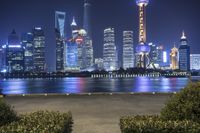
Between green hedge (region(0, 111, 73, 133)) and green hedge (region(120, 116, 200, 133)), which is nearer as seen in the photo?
green hedge (region(0, 111, 73, 133))

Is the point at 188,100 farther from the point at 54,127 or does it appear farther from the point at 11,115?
the point at 11,115

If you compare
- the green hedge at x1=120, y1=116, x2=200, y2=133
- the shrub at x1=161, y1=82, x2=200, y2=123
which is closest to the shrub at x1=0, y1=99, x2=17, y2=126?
the green hedge at x1=120, y1=116, x2=200, y2=133

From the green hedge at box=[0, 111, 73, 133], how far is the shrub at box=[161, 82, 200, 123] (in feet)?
8.58

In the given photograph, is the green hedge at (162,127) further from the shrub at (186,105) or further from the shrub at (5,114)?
the shrub at (5,114)

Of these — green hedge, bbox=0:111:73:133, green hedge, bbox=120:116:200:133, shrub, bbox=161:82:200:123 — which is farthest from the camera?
shrub, bbox=161:82:200:123

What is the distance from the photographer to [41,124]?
9312 millimetres

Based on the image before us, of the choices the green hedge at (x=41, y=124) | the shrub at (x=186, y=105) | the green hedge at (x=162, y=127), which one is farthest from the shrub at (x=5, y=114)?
the shrub at (x=186, y=105)

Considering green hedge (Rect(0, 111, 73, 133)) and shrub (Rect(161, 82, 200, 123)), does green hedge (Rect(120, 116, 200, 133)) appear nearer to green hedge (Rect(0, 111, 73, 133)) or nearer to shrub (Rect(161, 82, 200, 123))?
shrub (Rect(161, 82, 200, 123))

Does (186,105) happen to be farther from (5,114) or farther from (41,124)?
(5,114)

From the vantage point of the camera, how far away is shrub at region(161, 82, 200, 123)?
9.64m

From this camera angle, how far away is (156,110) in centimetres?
2192

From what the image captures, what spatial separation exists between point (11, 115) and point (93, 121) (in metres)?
7.42

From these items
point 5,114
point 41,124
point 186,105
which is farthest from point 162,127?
point 5,114

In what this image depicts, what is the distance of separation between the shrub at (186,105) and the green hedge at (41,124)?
2615 millimetres
